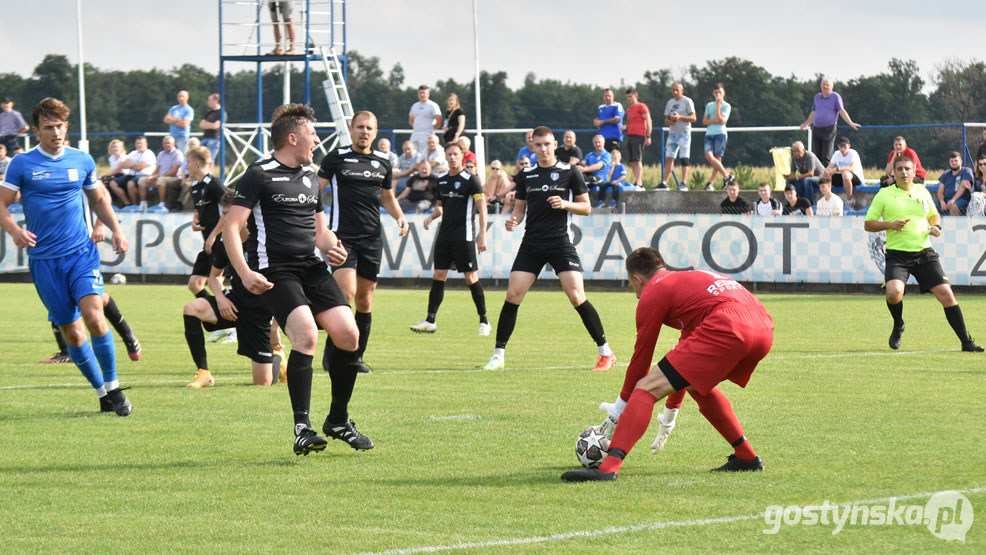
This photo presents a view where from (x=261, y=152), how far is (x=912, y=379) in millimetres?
22373

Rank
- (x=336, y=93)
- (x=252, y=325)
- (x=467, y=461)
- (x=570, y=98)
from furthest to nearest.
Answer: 1. (x=570, y=98)
2. (x=336, y=93)
3. (x=252, y=325)
4. (x=467, y=461)

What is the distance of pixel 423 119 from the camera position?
1056 inches

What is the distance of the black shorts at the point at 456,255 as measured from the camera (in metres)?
16.1

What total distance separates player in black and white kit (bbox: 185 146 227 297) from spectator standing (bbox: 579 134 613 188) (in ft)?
40.2

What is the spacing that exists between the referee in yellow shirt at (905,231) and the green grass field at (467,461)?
0.75 metres

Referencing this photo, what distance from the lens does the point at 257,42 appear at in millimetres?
30141

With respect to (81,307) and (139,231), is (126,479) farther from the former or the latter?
(139,231)

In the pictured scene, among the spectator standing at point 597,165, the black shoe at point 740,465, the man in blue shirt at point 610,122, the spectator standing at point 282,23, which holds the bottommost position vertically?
the black shoe at point 740,465

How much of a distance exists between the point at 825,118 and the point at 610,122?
4.37 metres

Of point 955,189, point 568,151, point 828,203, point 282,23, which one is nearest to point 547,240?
point 568,151

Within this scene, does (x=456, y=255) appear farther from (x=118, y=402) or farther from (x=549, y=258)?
(x=118, y=402)

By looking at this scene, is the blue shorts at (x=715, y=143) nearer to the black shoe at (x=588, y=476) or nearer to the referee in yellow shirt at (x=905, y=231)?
the referee in yellow shirt at (x=905, y=231)

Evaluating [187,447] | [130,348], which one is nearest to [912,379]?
[187,447]

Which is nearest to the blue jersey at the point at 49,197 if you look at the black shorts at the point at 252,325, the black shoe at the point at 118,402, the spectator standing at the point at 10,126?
the black shoe at the point at 118,402
